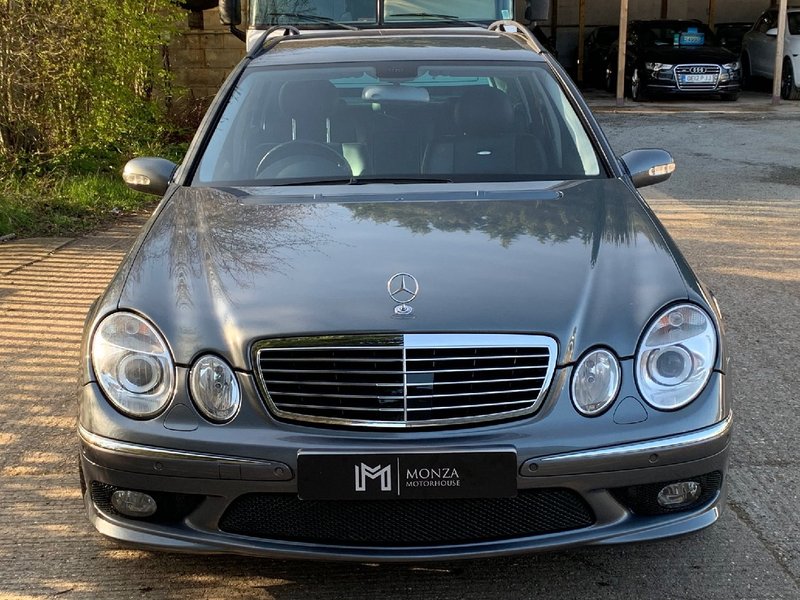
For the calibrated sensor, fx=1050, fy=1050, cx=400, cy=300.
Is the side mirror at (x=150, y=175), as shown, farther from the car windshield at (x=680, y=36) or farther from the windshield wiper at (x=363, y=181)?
the car windshield at (x=680, y=36)

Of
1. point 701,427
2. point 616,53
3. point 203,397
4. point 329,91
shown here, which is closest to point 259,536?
point 203,397

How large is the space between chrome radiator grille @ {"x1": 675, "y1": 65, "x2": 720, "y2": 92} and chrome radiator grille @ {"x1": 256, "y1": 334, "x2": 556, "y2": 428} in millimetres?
15749

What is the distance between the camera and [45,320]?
5.91 metres

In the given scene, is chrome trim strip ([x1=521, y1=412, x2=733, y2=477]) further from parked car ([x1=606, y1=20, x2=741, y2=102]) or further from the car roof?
parked car ([x1=606, y1=20, x2=741, y2=102])

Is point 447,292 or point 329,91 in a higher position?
point 329,91

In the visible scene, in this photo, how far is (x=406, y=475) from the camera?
9.01 feet

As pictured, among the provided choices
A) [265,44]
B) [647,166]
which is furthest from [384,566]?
[265,44]

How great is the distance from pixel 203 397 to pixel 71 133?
725cm

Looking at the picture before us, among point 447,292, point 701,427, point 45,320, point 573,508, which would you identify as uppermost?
point 447,292

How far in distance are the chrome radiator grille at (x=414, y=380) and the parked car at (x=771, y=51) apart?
16569mm

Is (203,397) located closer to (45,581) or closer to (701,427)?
(45,581)

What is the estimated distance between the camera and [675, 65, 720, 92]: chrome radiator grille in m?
17.5

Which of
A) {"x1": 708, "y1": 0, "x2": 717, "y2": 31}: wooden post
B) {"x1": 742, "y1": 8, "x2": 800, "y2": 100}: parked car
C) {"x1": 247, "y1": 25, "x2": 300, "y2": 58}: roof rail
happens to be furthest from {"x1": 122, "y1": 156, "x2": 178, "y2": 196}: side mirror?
{"x1": 708, "y1": 0, "x2": 717, "y2": 31}: wooden post

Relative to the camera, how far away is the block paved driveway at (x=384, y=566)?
124 inches
